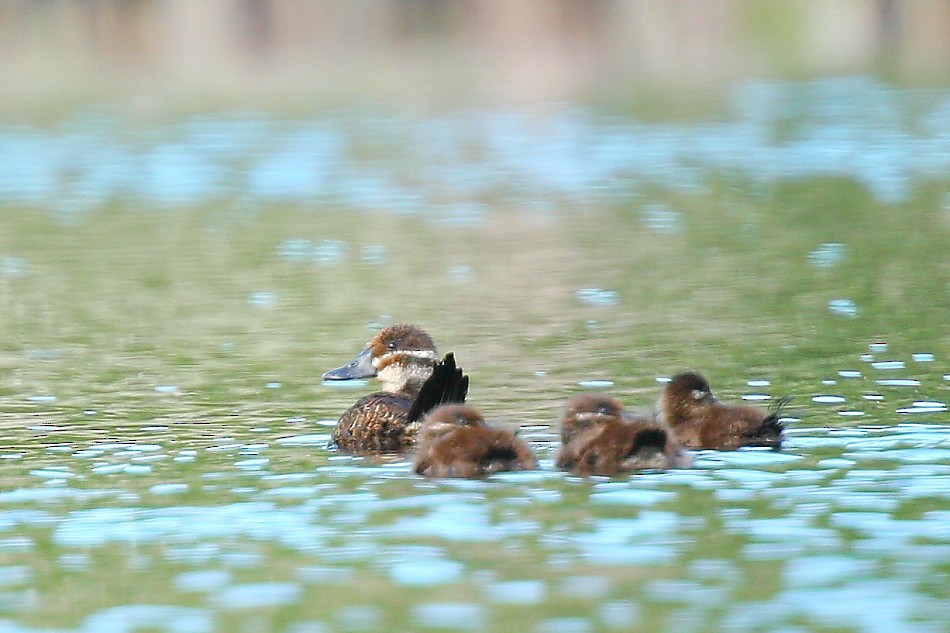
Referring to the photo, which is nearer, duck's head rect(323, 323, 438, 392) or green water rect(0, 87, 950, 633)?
green water rect(0, 87, 950, 633)

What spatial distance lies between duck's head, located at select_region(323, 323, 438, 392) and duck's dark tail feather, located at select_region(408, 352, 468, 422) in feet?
3.14

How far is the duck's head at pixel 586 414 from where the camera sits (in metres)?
8.44

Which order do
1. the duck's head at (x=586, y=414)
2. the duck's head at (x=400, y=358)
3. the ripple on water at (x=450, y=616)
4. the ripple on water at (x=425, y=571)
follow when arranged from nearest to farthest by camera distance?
1. the ripple on water at (x=450, y=616)
2. the ripple on water at (x=425, y=571)
3. the duck's head at (x=586, y=414)
4. the duck's head at (x=400, y=358)

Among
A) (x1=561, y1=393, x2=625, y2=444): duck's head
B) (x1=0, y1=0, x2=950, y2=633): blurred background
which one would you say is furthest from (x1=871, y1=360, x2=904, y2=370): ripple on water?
(x1=561, y1=393, x2=625, y2=444): duck's head

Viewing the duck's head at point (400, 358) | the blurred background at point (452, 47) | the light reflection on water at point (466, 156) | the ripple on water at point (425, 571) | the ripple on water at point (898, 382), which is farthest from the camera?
the blurred background at point (452, 47)

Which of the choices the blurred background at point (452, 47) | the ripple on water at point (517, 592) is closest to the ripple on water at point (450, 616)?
the ripple on water at point (517, 592)

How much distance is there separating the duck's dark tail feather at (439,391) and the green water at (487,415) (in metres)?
0.51

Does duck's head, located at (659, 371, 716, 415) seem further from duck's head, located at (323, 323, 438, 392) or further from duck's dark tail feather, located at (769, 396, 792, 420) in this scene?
duck's head, located at (323, 323, 438, 392)

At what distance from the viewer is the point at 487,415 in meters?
9.86

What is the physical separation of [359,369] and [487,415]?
85 centimetres

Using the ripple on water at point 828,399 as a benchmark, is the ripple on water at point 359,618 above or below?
above

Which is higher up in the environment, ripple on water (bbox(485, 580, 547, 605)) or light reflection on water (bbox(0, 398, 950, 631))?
ripple on water (bbox(485, 580, 547, 605))

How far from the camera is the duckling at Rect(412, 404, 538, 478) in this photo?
8.15 meters

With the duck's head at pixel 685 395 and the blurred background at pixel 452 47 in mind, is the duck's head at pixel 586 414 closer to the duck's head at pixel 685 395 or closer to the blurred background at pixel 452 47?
the duck's head at pixel 685 395
